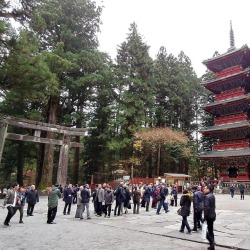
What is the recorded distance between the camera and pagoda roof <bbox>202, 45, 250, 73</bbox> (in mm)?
33156

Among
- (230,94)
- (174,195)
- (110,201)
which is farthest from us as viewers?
(230,94)

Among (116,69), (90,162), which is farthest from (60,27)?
(90,162)

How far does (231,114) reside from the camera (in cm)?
3425

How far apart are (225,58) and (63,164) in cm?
2410

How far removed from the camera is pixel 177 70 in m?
44.0

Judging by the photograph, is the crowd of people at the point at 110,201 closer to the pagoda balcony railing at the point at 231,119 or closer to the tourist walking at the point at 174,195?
the tourist walking at the point at 174,195

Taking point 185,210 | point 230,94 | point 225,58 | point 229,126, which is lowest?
point 185,210

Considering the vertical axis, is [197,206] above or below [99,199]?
above

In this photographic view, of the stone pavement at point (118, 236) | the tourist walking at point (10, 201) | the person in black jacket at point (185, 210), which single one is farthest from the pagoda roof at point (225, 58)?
the tourist walking at point (10, 201)

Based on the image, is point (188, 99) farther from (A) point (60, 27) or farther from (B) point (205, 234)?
(B) point (205, 234)

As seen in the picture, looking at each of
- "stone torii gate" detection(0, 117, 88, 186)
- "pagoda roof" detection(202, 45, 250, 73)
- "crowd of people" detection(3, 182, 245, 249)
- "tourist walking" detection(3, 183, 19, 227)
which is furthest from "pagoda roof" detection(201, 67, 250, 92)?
"tourist walking" detection(3, 183, 19, 227)

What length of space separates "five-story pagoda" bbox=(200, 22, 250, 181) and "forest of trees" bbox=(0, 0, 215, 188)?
4.74 metres

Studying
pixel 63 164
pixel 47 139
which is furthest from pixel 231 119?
pixel 47 139

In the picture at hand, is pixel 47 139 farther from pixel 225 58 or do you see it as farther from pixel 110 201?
pixel 225 58
